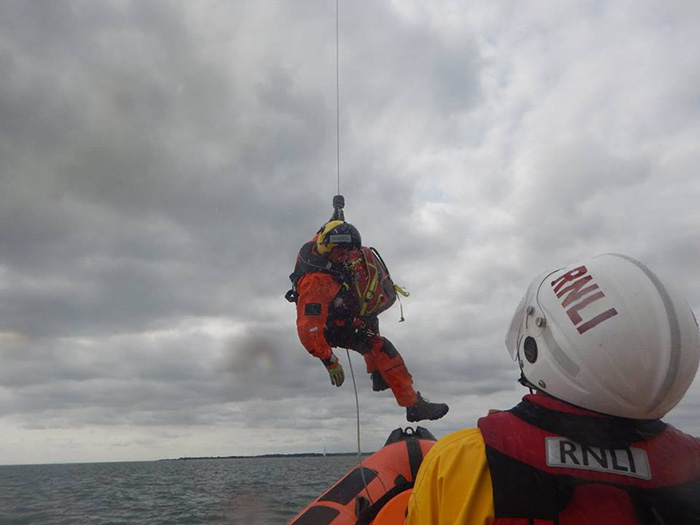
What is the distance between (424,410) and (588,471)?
4466 mm

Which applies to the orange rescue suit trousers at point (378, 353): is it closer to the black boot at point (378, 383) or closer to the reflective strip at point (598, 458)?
the black boot at point (378, 383)

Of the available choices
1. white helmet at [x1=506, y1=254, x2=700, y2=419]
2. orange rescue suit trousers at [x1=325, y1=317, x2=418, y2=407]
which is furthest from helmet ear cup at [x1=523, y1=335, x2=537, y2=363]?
orange rescue suit trousers at [x1=325, y1=317, x2=418, y2=407]

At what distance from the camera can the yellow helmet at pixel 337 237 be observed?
5.54m

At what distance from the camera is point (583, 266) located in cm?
184

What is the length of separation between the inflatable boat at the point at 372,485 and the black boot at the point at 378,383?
1710 millimetres

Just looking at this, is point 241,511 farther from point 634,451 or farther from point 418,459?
point 634,451

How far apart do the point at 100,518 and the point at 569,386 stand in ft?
56.3

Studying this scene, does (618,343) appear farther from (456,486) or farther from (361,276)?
(361,276)

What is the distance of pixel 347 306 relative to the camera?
6.02m

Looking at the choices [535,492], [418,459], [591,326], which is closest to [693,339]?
[591,326]

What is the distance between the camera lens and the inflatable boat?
3744 millimetres

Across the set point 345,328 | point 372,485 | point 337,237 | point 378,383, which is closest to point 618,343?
point 372,485

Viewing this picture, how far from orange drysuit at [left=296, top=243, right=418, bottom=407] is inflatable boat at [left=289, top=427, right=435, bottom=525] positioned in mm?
1596

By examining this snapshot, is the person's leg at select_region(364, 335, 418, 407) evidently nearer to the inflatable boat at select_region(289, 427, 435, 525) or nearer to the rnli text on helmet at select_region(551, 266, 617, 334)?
the inflatable boat at select_region(289, 427, 435, 525)
